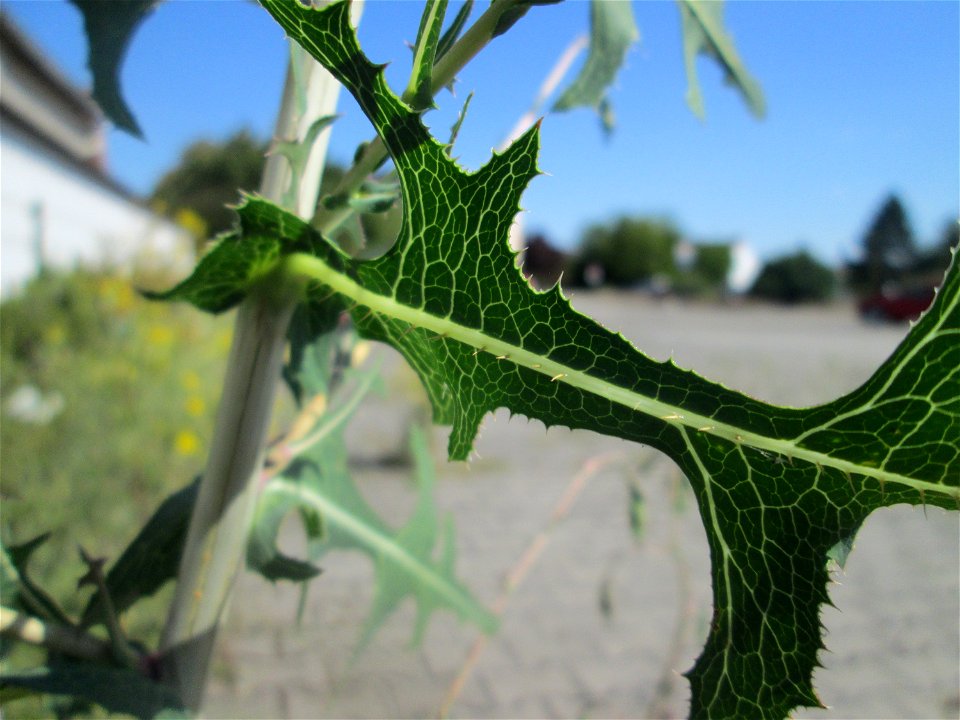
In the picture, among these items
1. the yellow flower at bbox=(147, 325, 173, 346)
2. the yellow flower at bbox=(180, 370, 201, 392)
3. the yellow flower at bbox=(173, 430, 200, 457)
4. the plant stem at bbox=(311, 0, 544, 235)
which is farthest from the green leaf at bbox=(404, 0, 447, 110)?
the yellow flower at bbox=(147, 325, 173, 346)

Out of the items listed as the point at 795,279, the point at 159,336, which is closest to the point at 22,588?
the point at 159,336

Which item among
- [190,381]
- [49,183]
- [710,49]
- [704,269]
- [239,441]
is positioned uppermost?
[704,269]

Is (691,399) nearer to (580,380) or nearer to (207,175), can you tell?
(580,380)

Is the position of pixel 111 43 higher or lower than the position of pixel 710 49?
lower

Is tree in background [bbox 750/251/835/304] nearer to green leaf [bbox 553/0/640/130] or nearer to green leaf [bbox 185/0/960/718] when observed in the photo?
green leaf [bbox 553/0/640/130]

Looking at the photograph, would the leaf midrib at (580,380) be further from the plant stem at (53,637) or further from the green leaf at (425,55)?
the plant stem at (53,637)

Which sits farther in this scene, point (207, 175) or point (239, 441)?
point (207, 175)

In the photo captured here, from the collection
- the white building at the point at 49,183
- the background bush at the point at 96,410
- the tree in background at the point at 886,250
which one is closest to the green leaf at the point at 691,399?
the tree in background at the point at 886,250
